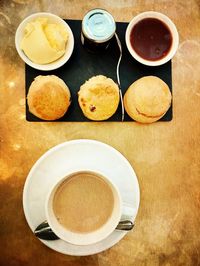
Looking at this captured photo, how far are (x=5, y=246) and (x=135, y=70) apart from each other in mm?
705

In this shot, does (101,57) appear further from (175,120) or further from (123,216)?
(123,216)

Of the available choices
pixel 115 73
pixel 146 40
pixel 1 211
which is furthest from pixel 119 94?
pixel 1 211

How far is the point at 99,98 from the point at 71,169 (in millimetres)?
229

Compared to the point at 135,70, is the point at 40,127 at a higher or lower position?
lower

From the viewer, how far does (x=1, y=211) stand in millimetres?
1231

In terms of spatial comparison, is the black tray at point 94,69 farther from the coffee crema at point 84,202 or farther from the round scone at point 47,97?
the coffee crema at point 84,202

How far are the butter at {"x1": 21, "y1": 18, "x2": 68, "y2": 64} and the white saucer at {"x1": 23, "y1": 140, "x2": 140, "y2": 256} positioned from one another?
279mm

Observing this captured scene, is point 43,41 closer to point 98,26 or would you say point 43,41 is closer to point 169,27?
point 98,26

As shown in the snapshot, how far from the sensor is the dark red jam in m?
1.20

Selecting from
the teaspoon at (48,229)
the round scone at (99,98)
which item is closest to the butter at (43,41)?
the round scone at (99,98)

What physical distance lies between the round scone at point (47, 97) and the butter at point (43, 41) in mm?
66

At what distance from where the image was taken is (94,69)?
1233mm

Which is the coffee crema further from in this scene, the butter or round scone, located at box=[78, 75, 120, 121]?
the butter

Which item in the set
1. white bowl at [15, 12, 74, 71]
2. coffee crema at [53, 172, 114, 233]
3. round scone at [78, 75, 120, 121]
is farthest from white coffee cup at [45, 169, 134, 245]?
white bowl at [15, 12, 74, 71]
